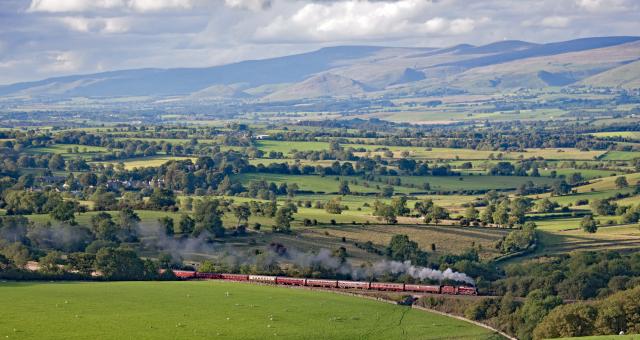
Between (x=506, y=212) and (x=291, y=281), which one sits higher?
(x=291, y=281)

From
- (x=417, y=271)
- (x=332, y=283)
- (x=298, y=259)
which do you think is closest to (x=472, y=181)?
(x=298, y=259)

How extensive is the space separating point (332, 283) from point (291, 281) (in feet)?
11.8

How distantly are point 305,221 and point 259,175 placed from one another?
53169 millimetres

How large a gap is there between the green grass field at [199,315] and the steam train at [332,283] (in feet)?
16.4

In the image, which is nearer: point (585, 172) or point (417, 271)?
point (417, 271)

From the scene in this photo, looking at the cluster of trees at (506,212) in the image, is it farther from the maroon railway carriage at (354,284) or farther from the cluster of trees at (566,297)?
the maroon railway carriage at (354,284)

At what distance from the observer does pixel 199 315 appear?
64250 millimetres

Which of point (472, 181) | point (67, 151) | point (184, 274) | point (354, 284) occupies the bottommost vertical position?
point (472, 181)

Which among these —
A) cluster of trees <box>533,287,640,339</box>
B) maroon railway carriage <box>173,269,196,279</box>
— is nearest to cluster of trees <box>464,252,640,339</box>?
cluster of trees <box>533,287,640,339</box>

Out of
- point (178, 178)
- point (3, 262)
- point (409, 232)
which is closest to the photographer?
point (3, 262)

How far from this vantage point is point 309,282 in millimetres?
84188

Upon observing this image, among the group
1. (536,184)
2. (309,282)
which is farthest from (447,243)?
(536,184)

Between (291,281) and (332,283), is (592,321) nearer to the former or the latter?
(332,283)

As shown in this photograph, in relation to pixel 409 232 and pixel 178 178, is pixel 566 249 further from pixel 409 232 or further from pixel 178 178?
pixel 178 178
